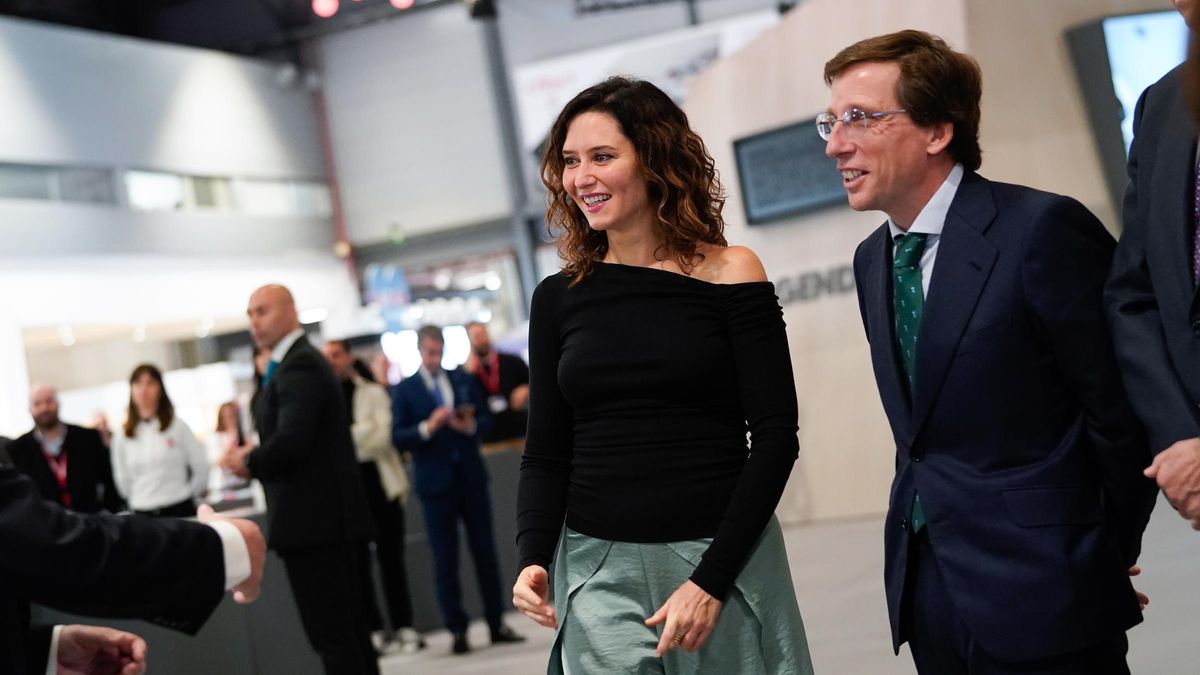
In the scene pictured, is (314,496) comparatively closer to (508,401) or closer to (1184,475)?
(508,401)

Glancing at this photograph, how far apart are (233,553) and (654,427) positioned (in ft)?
2.19

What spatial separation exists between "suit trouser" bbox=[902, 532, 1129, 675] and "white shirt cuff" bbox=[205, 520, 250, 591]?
1006 mm

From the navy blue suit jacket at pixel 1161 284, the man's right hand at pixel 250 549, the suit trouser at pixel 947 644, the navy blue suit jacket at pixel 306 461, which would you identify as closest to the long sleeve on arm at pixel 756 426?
the suit trouser at pixel 947 644

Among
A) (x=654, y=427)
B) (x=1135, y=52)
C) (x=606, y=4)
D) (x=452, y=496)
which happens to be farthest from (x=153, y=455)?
(x=606, y=4)

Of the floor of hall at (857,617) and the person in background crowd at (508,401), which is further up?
the person in background crowd at (508,401)

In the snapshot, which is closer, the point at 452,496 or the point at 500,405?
the point at 452,496

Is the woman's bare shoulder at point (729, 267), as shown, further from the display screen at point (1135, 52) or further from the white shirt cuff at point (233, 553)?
the display screen at point (1135, 52)

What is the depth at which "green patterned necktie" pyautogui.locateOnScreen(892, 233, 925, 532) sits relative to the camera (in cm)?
221

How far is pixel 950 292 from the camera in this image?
212 centimetres

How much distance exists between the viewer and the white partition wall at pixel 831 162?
7293 millimetres

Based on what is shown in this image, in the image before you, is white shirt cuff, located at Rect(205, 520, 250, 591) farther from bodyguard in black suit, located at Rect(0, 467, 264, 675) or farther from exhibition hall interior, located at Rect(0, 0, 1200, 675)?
exhibition hall interior, located at Rect(0, 0, 1200, 675)

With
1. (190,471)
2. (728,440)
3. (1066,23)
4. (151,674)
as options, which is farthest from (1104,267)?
(190,471)

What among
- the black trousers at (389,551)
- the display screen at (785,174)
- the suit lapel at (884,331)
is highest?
the display screen at (785,174)

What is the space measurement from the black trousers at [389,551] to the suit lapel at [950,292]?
5435mm
